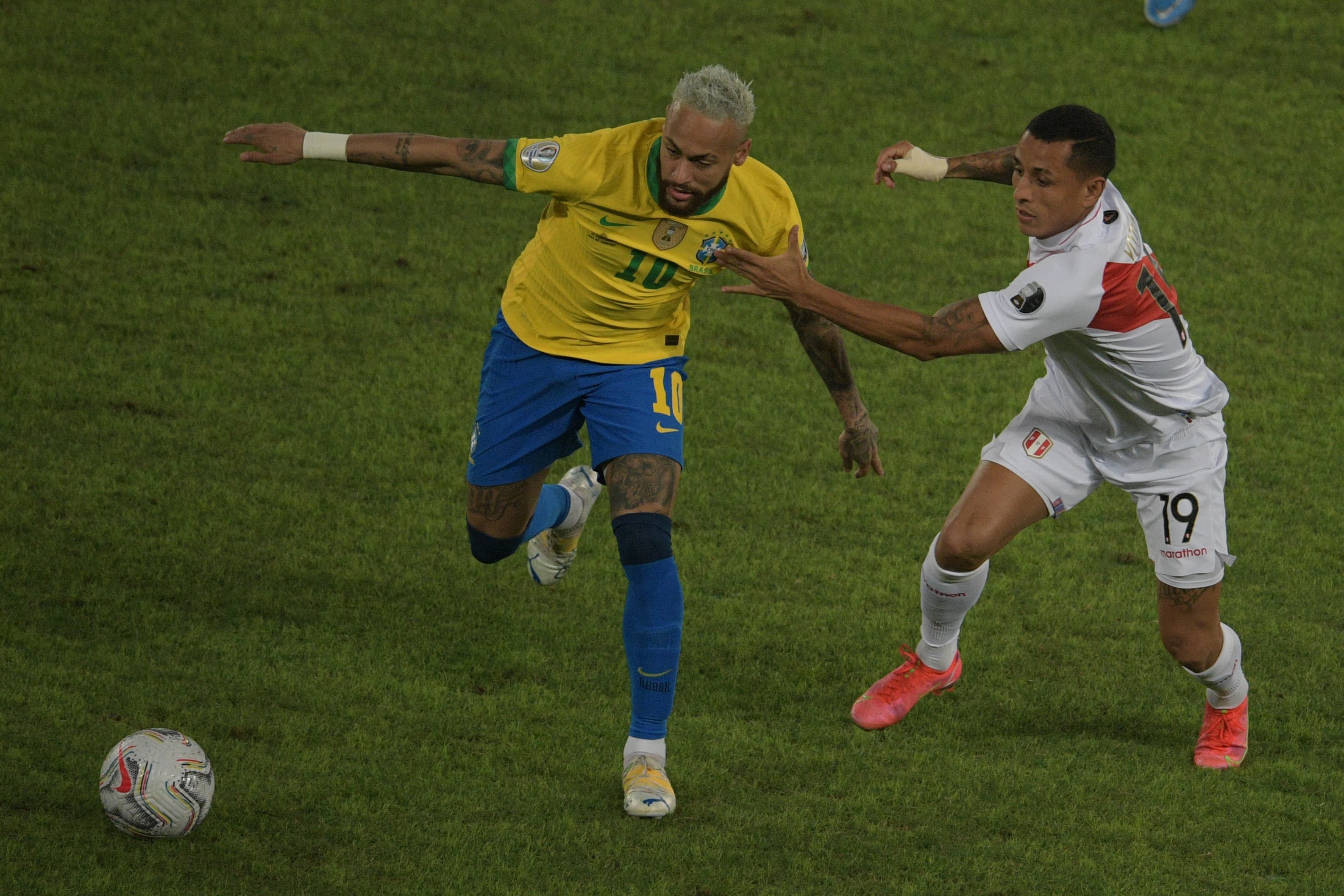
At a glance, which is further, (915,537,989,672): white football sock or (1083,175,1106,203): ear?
(915,537,989,672): white football sock

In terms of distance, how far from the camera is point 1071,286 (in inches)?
180

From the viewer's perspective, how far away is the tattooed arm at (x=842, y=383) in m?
5.25

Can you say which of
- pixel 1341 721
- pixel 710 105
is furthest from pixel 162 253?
pixel 1341 721

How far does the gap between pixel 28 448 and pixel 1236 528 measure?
18.7ft

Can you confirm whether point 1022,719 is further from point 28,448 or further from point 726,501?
point 28,448

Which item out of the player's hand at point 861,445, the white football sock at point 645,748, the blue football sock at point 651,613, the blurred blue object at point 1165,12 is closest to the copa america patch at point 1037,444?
the player's hand at point 861,445

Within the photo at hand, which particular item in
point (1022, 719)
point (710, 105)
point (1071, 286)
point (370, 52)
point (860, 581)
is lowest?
point (1022, 719)

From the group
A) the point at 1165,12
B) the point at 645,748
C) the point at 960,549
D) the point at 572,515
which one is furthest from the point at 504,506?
the point at 1165,12

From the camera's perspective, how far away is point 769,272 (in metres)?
4.43

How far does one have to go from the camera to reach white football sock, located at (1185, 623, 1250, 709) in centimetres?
532

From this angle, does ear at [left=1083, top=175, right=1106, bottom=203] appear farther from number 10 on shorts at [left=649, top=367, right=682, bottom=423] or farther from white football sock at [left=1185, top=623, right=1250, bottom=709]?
white football sock at [left=1185, top=623, right=1250, bottom=709]


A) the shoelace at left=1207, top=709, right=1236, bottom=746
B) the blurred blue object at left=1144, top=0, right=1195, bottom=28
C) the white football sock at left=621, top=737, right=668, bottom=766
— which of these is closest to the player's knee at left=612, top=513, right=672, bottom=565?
the white football sock at left=621, top=737, right=668, bottom=766

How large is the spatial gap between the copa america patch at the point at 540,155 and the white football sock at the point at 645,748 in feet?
6.12

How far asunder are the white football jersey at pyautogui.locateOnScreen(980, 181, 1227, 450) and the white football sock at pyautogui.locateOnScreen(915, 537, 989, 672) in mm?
659
